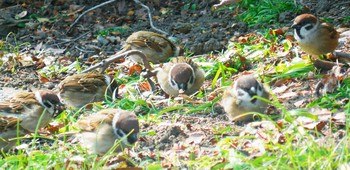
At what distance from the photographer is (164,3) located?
11977 mm

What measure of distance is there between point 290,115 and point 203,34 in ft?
14.9

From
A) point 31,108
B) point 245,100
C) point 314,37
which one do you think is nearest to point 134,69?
point 31,108

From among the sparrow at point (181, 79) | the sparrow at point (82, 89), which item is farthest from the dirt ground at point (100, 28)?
the sparrow at point (181, 79)

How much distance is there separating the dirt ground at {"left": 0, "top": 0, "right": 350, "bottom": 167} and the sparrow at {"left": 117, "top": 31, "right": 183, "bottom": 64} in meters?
0.29

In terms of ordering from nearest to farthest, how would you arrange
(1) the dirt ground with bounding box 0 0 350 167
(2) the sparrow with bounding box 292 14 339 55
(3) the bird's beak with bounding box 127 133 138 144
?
(3) the bird's beak with bounding box 127 133 138 144
(2) the sparrow with bounding box 292 14 339 55
(1) the dirt ground with bounding box 0 0 350 167

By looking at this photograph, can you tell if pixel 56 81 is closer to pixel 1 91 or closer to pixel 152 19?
pixel 1 91

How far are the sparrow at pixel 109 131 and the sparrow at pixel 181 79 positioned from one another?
141 centimetres

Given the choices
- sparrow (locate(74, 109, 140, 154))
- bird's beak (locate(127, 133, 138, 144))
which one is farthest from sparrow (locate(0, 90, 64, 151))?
bird's beak (locate(127, 133, 138, 144))

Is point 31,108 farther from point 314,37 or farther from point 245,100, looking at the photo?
point 314,37

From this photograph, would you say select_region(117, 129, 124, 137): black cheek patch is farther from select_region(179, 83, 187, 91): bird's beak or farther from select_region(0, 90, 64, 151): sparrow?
select_region(179, 83, 187, 91): bird's beak

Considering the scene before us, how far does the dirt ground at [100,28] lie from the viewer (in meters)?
9.98

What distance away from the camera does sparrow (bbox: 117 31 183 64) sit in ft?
33.1

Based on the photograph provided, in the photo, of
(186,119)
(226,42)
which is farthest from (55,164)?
(226,42)

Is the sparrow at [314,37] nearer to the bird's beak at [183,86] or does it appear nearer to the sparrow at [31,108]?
the bird's beak at [183,86]
